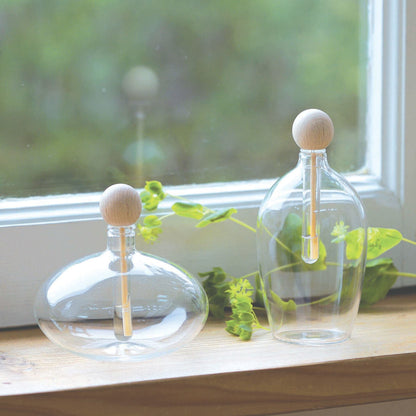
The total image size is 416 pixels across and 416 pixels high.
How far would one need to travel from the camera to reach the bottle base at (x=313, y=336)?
2.03ft

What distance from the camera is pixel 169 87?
28.8 inches

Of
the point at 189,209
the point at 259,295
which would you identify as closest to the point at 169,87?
the point at 189,209

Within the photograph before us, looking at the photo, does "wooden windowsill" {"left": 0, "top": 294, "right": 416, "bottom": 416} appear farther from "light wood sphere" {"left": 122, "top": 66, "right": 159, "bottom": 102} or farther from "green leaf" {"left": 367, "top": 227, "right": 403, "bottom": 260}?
"light wood sphere" {"left": 122, "top": 66, "right": 159, "bottom": 102}

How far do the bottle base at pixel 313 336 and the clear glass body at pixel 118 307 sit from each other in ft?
0.30

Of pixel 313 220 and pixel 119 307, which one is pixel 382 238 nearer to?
pixel 313 220

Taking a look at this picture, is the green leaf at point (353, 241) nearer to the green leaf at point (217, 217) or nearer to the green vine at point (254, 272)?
the green vine at point (254, 272)

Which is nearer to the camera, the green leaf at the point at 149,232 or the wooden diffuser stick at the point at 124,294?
the wooden diffuser stick at the point at 124,294

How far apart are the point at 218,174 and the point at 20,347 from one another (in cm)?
29

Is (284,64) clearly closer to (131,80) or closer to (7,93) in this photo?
(131,80)

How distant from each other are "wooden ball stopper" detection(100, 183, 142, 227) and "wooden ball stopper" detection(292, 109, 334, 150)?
159 millimetres

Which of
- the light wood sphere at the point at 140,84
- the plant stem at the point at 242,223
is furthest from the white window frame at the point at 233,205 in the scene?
the light wood sphere at the point at 140,84

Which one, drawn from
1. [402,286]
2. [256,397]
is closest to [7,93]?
[256,397]

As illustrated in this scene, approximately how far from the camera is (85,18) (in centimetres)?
70

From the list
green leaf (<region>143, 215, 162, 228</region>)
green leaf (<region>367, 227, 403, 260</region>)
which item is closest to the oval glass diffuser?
green leaf (<region>143, 215, 162, 228</region>)
